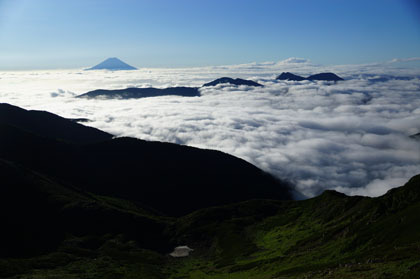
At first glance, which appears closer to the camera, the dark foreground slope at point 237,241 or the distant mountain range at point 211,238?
the dark foreground slope at point 237,241

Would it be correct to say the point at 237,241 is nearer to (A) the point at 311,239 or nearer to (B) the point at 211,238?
(B) the point at 211,238

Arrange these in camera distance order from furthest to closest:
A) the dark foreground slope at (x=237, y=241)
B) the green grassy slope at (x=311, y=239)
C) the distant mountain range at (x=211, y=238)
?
1. the distant mountain range at (x=211, y=238)
2. the dark foreground slope at (x=237, y=241)
3. the green grassy slope at (x=311, y=239)

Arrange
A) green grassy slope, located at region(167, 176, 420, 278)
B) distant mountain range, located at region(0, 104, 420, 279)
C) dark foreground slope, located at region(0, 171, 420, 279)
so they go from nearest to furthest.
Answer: green grassy slope, located at region(167, 176, 420, 278) < dark foreground slope, located at region(0, 171, 420, 279) < distant mountain range, located at region(0, 104, 420, 279)

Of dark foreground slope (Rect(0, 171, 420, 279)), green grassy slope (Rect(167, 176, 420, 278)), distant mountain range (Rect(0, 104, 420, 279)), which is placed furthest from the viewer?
distant mountain range (Rect(0, 104, 420, 279))

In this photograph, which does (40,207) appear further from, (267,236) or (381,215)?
(381,215)

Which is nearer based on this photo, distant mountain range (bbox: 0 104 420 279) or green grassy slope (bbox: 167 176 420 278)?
green grassy slope (bbox: 167 176 420 278)

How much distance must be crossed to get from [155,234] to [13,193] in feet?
261

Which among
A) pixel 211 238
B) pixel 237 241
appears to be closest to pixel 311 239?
pixel 237 241

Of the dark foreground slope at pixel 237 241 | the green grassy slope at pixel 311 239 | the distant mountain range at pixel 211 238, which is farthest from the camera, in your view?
the distant mountain range at pixel 211 238

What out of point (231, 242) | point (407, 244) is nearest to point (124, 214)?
point (231, 242)

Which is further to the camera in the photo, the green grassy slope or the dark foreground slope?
the dark foreground slope

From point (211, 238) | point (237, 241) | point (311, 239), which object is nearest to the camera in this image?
point (311, 239)

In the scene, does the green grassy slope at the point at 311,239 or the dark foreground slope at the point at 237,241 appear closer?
the green grassy slope at the point at 311,239

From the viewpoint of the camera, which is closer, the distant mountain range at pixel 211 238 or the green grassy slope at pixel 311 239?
the green grassy slope at pixel 311 239
